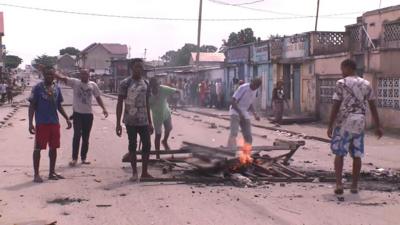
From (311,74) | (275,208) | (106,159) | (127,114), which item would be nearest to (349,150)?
(275,208)

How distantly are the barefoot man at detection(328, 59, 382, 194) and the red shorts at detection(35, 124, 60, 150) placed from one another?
4.13 m

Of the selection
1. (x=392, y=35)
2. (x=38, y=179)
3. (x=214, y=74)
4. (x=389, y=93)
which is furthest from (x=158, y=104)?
Answer: (x=214, y=74)

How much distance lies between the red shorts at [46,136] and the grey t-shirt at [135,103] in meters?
1.10

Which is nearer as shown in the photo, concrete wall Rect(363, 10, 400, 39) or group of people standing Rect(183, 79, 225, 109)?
concrete wall Rect(363, 10, 400, 39)

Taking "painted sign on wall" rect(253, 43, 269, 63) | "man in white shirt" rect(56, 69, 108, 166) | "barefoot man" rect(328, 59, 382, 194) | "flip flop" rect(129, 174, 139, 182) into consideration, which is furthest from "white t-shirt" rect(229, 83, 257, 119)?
"painted sign on wall" rect(253, 43, 269, 63)

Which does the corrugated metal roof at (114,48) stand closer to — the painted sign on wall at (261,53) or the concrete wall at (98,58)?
the concrete wall at (98,58)

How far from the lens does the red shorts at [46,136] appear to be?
29.1ft

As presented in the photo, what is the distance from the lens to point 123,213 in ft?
21.7

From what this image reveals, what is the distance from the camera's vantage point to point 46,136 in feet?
29.2

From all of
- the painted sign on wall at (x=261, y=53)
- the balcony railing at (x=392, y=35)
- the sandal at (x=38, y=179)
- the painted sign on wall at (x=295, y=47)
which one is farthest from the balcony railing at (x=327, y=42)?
the sandal at (x=38, y=179)

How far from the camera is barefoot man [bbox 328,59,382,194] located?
7699 millimetres

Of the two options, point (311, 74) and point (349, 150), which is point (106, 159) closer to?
point (349, 150)

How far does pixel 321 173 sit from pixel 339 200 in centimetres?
239

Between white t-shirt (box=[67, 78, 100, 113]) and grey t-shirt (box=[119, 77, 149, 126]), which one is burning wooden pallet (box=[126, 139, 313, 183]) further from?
white t-shirt (box=[67, 78, 100, 113])
